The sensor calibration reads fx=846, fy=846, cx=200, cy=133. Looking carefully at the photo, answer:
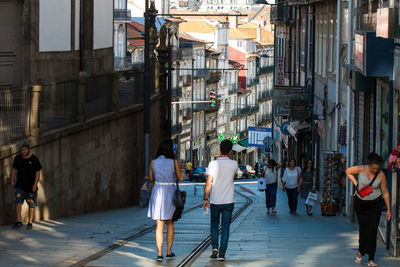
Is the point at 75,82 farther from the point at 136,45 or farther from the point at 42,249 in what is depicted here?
the point at 136,45

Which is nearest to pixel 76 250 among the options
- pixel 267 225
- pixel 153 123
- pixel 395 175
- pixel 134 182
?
pixel 395 175

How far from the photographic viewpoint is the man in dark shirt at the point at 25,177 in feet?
43.8

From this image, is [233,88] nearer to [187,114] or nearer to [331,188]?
[187,114]

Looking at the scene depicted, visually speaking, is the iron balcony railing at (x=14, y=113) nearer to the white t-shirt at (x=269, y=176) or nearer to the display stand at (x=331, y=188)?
the white t-shirt at (x=269, y=176)

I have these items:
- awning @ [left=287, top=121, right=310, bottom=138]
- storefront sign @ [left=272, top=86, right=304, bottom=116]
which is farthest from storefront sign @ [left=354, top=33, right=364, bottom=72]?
storefront sign @ [left=272, top=86, right=304, bottom=116]

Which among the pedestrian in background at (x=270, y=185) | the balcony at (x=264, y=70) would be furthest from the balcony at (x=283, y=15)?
the balcony at (x=264, y=70)

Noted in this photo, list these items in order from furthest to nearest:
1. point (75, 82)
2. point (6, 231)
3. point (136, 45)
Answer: point (136, 45) < point (75, 82) < point (6, 231)

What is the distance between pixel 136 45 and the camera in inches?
2601

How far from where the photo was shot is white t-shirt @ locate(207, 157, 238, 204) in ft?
34.3

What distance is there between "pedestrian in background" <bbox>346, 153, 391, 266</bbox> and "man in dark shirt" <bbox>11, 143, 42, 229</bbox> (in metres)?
5.39

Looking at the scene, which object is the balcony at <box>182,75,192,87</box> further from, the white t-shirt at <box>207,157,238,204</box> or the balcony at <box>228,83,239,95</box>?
the white t-shirt at <box>207,157,238,204</box>

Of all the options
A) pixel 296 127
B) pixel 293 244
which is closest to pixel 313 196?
pixel 293 244

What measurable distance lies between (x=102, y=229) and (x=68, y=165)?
11.8 feet

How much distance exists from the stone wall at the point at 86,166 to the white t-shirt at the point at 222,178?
15.3ft
